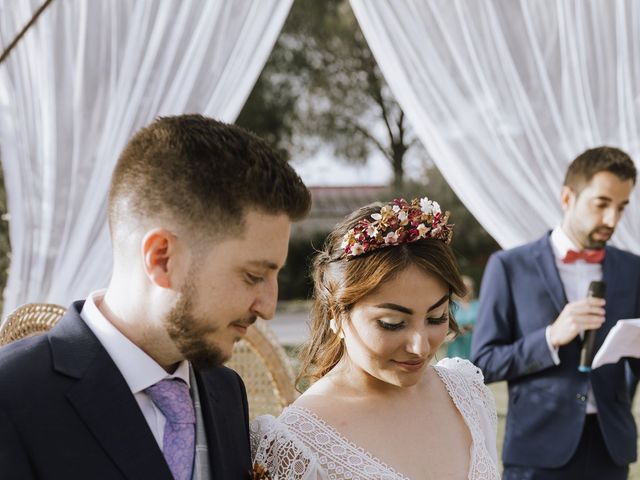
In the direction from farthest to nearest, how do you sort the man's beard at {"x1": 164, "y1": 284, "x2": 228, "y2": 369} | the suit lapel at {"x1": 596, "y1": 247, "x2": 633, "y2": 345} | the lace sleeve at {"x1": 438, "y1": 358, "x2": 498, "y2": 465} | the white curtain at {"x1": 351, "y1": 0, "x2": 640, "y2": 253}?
the white curtain at {"x1": 351, "y1": 0, "x2": 640, "y2": 253} → the suit lapel at {"x1": 596, "y1": 247, "x2": 633, "y2": 345} → the lace sleeve at {"x1": 438, "y1": 358, "x2": 498, "y2": 465} → the man's beard at {"x1": 164, "y1": 284, "x2": 228, "y2": 369}

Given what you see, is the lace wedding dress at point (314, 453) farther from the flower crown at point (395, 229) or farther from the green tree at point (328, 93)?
the green tree at point (328, 93)

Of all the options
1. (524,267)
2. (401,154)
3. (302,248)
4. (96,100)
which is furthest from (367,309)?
(401,154)

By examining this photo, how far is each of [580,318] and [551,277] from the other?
11.3 inches

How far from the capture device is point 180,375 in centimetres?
149

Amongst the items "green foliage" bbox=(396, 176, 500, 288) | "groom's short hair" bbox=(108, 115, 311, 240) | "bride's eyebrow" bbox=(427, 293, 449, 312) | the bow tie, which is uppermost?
"groom's short hair" bbox=(108, 115, 311, 240)

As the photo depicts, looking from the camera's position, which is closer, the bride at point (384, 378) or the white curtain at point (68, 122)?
the bride at point (384, 378)

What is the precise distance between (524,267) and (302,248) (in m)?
15.2

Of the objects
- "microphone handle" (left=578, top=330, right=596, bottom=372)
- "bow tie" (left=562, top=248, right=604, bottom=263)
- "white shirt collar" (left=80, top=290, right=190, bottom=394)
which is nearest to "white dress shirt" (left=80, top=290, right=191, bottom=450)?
"white shirt collar" (left=80, top=290, right=190, bottom=394)

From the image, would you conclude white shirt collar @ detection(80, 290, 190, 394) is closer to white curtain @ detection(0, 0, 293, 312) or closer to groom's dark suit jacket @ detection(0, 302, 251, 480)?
groom's dark suit jacket @ detection(0, 302, 251, 480)

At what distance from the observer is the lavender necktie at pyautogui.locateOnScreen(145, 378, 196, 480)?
1443 mm

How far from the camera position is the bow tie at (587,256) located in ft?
11.0

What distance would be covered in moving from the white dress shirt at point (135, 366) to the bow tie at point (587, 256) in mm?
2263

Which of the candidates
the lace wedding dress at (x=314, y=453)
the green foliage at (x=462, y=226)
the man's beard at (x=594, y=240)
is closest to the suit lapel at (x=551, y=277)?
the man's beard at (x=594, y=240)

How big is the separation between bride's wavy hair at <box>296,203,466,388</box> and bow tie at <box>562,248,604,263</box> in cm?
109
